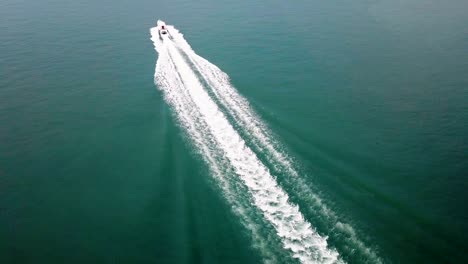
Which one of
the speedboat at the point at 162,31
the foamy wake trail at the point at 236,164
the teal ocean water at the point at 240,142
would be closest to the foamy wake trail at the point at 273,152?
the teal ocean water at the point at 240,142

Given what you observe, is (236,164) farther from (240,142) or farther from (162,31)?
(162,31)

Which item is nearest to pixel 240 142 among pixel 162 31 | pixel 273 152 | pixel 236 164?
pixel 236 164

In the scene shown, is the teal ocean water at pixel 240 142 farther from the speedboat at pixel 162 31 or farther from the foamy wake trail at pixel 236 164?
the speedboat at pixel 162 31

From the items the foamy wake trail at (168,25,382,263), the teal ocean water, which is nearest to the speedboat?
the teal ocean water

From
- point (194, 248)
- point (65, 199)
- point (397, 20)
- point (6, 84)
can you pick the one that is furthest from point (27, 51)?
point (397, 20)

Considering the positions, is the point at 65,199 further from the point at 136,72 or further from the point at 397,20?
the point at 397,20

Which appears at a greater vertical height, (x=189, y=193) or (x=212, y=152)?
(x=212, y=152)

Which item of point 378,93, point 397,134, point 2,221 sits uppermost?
point 378,93

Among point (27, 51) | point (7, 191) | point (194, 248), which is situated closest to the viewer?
point (194, 248)
